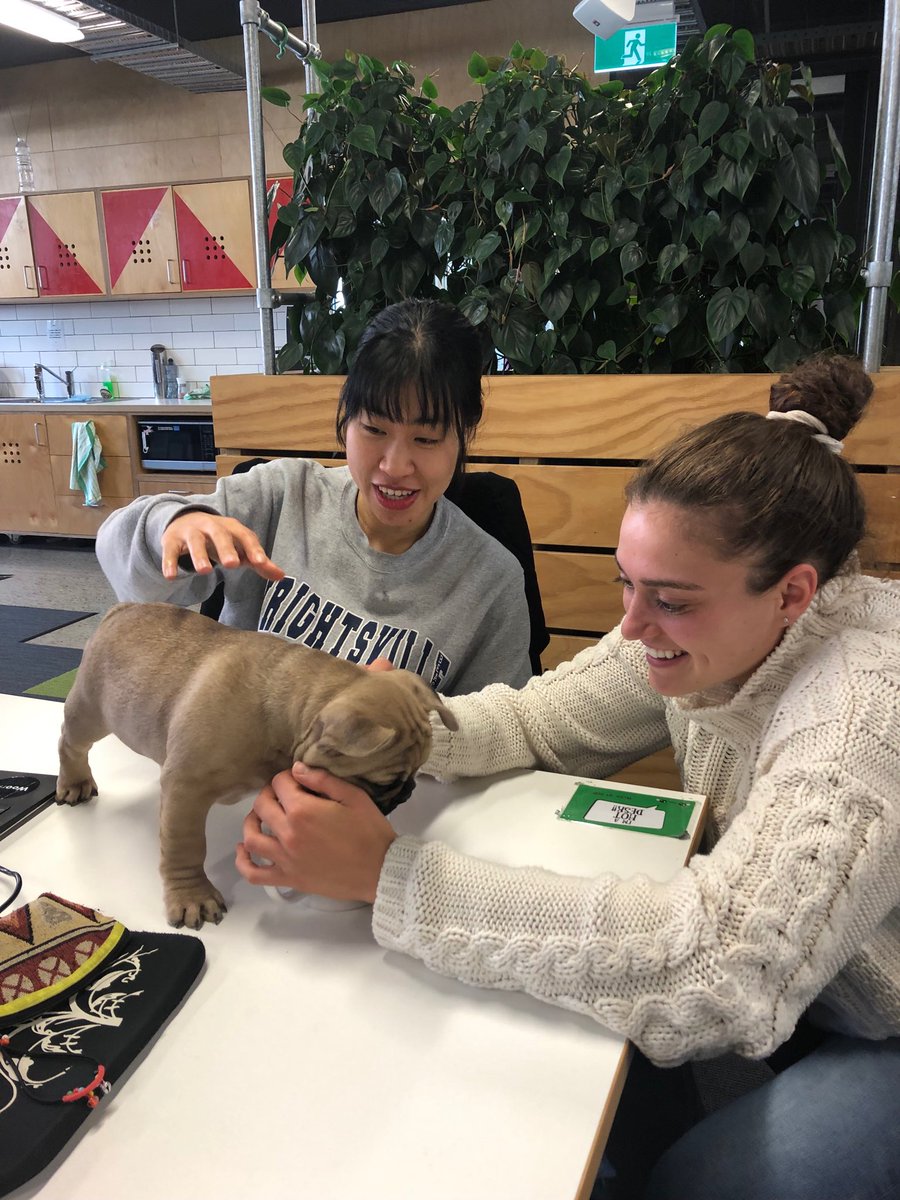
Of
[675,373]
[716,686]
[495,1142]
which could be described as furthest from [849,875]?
[675,373]

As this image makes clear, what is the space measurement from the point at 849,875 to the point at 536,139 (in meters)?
2.13

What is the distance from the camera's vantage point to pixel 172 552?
1.22 meters

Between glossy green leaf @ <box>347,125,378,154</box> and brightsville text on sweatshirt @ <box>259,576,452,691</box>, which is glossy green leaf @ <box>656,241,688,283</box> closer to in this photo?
glossy green leaf @ <box>347,125,378,154</box>

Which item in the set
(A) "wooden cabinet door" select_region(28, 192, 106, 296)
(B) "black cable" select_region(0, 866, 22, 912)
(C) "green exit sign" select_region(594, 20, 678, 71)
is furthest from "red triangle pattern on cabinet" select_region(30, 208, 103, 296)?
(B) "black cable" select_region(0, 866, 22, 912)

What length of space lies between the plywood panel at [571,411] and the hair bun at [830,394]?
31.2 inches

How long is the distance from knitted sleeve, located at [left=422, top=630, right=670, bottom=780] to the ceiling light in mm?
5182

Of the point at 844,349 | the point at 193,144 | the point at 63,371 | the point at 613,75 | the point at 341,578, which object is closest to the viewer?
the point at 341,578

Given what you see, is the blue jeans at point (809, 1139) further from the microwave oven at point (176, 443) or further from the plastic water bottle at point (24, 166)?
the plastic water bottle at point (24, 166)

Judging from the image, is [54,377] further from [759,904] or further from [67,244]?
[759,904]

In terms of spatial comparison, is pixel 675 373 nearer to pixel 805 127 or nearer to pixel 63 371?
pixel 805 127

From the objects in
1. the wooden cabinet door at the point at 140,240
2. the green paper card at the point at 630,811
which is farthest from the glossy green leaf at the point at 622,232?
the wooden cabinet door at the point at 140,240

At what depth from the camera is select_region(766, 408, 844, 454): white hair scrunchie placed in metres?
1.13

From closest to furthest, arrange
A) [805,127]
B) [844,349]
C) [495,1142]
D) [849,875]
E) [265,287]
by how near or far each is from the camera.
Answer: [495,1142] → [849,875] → [805,127] → [844,349] → [265,287]

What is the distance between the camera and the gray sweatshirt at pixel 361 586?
5.29ft
